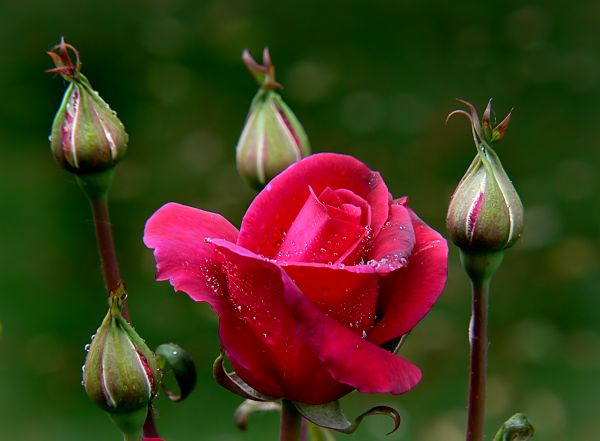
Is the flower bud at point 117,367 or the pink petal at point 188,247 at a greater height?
the pink petal at point 188,247

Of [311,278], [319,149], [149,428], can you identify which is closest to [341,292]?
[311,278]

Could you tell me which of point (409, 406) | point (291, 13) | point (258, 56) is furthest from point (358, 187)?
point (291, 13)

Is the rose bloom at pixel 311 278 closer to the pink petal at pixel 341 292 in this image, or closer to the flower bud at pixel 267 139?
the pink petal at pixel 341 292

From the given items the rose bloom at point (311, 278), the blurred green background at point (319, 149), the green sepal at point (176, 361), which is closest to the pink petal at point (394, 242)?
the rose bloom at point (311, 278)

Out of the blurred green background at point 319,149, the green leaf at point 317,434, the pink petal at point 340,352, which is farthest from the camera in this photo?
the blurred green background at point 319,149

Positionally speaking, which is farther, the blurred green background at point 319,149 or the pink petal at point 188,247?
the blurred green background at point 319,149

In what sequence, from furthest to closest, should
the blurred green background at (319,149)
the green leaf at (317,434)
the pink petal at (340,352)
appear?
the blurred green background at (319,149)
the green leaf at (317,434)
the pink petal at (340,352)
